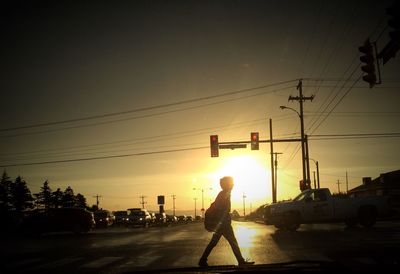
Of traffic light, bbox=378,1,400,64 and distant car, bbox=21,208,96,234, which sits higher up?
traffic light, bbox=378,1,400,64

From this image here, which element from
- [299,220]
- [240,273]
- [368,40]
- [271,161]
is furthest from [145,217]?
[240,273]

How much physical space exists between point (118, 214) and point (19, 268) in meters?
34.3

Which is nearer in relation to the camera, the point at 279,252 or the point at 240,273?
the point at 240,273

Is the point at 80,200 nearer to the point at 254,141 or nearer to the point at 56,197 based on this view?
the point at 56,197

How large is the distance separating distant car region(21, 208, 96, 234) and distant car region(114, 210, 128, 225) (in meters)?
13.8

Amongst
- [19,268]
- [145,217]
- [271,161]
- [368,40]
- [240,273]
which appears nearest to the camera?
[240,273]

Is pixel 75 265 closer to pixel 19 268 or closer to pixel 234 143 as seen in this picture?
pixel 19 268

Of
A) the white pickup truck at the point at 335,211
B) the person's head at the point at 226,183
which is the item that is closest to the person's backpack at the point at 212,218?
the person's head at the point at 226,183

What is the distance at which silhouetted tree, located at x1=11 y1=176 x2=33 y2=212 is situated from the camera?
132875 millimetres

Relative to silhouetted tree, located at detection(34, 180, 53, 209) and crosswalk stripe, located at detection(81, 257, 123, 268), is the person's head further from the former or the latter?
silhouetted tree, located at detection(34, 180, 53, 209)

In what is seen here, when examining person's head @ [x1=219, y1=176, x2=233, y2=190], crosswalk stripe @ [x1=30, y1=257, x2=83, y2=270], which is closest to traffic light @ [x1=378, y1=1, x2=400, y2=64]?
person's head @ [x1=219, y1=176, x2=233, y2=190]

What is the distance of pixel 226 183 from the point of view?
10656 millimetres

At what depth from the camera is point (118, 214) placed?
148 feet

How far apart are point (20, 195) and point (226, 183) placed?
5259 inches
